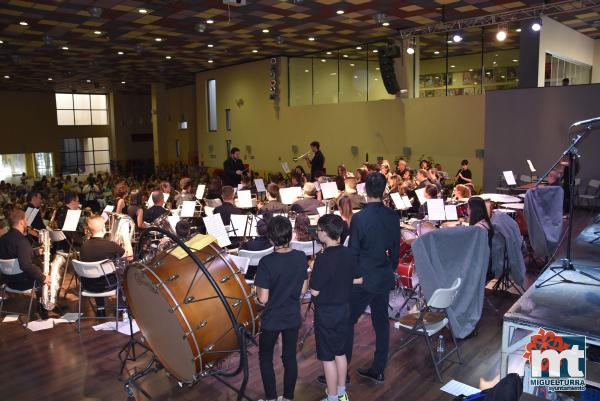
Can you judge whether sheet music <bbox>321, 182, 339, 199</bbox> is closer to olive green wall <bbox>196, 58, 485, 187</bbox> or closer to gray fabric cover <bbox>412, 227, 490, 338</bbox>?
gray fabric cover <bbox>412, 227, 490, 338</bbox>

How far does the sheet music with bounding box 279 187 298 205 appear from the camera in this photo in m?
8.57

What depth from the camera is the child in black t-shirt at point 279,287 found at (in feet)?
11.3

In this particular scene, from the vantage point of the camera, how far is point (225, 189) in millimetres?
7379

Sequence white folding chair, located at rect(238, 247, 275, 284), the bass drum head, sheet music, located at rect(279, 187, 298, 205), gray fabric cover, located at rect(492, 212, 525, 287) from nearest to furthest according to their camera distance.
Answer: the bass drum head < white folding chair, located at rect(238, 247, 275, 284) < gray fabric cover, located at rect(492, 212, 525, 287) < sheet music, located at rect(279, 187, 298, 205)

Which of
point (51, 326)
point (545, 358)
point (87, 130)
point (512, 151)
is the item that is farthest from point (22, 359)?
point (87, 130)

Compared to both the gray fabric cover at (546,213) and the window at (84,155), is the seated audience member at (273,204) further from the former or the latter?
the window at (84,155)

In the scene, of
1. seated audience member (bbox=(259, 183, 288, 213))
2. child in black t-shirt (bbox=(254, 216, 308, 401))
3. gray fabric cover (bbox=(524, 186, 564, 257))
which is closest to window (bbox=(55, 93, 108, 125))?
seated audience member (bbox=(259, 183, 288, 213))

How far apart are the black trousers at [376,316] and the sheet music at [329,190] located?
15.2ft

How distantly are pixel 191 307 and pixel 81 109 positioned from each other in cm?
2899

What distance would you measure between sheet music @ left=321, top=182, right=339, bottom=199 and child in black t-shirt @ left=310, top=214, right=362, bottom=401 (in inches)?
200

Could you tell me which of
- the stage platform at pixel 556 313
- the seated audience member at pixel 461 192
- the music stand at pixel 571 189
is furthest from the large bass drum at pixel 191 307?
the seated audience member at pixel 461 192

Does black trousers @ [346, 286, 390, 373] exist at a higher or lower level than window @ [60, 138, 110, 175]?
lower

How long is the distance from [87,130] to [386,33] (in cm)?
2083

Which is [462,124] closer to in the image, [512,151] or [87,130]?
[512,151]
